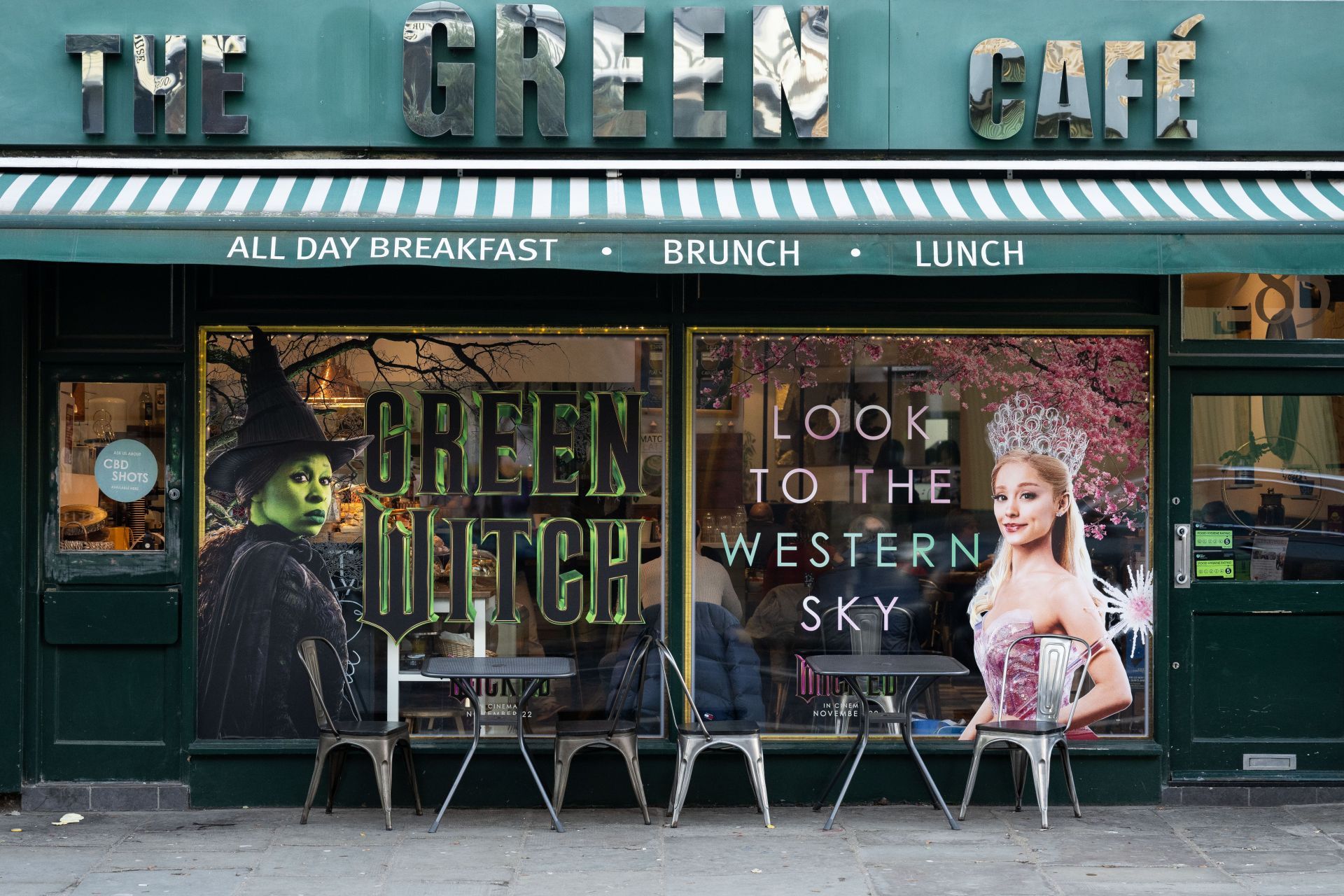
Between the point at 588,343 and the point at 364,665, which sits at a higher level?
the point at 588,343

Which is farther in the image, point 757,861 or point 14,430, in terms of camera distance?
point 14,430

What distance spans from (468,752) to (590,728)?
2.20 ft

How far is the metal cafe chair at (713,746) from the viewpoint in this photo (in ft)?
22.3

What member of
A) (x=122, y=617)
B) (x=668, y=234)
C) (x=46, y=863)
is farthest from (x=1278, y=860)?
(x=122, y=617)

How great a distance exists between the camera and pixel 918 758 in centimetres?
700

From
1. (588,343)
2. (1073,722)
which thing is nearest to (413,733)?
(588,343)

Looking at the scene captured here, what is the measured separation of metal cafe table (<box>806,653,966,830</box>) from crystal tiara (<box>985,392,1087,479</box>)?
1.23 meters

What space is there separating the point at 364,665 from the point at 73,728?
1.57 metres

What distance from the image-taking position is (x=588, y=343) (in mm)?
7375

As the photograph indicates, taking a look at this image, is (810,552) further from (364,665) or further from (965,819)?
(364,665)

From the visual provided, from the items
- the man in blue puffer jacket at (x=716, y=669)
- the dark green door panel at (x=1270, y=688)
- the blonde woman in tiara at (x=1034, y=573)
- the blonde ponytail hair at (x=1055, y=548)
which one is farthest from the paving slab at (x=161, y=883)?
the dark green door panel at (x=1270, y=688)

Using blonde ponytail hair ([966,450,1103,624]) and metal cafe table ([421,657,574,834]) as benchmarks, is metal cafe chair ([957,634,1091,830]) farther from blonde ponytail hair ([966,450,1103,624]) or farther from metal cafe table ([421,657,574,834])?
metal cafe table ([421,657,574,834])

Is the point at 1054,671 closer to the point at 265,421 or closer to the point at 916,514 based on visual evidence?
the point at 916,514

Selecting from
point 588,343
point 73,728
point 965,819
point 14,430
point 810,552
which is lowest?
point 965,819
